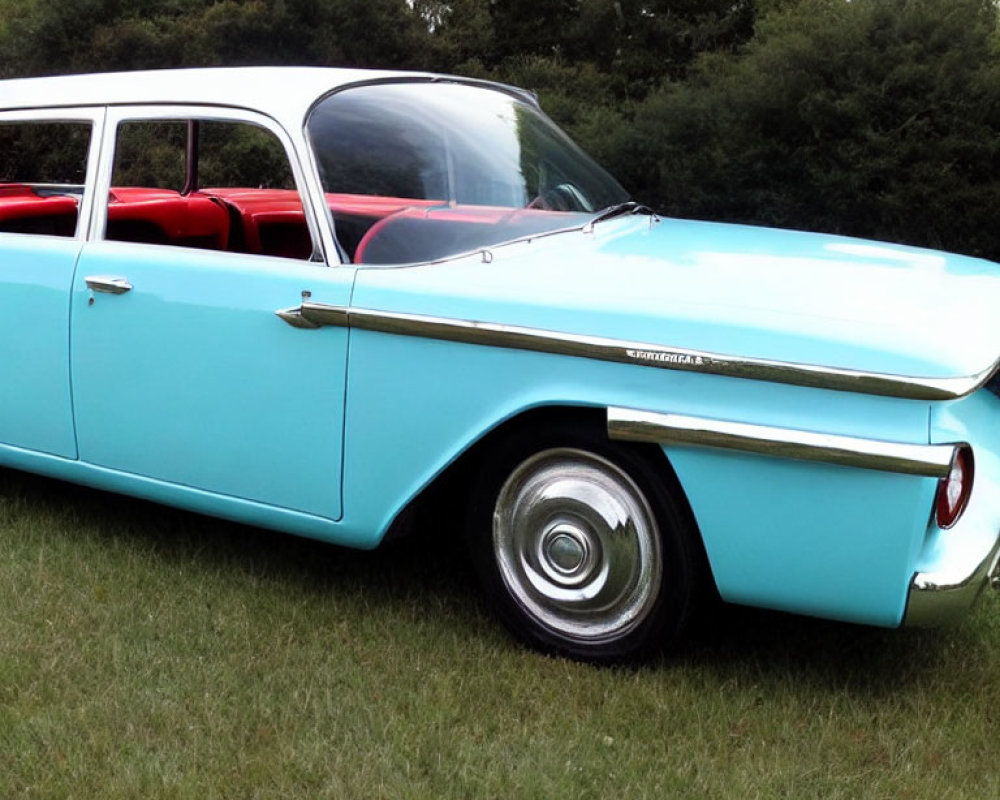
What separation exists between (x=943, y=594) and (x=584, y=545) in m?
0.88

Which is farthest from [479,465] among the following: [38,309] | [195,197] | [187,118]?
[195,197]

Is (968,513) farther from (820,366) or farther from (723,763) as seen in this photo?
(723,763)

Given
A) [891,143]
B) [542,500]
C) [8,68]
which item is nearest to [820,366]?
[542,500]

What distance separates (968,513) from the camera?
9.25ft

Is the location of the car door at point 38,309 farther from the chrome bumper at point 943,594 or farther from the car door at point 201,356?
the chrome bumper at point 943,594

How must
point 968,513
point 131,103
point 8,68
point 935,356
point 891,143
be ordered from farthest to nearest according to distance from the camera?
point 8,68 < point 891,143 < point 131,103 < point 968,513 < point 935,356

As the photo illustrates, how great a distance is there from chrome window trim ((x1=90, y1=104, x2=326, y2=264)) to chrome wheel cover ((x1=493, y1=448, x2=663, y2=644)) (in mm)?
863

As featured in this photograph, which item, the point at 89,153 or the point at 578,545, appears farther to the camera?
the point at 89,153

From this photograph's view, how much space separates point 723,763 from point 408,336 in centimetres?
→ 130

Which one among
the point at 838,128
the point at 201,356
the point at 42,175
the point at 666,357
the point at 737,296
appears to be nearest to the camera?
the point at 666,357

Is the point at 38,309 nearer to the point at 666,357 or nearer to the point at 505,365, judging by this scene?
the point at 505,365

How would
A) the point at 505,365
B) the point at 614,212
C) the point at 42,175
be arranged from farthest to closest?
the point at 42,175 < the point at 614,212 < the point at 505,365

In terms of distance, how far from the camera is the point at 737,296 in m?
2.83

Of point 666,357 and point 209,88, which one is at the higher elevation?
point 209,88
